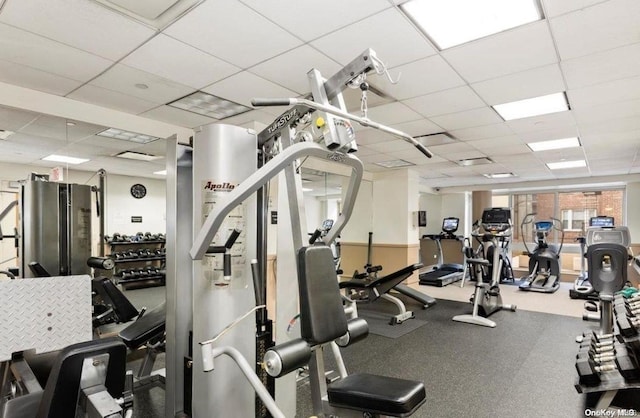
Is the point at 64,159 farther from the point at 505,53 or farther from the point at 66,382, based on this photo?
the point at 505,53

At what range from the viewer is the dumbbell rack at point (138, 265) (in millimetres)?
3844

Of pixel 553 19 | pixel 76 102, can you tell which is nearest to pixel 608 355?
pixel 553 19

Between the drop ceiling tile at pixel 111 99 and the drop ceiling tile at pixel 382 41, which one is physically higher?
the drop ceiling tile at pixel 382 41

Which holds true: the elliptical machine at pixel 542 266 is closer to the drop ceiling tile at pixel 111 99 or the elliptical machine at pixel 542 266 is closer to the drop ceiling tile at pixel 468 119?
the drop ceiling tile at pixel 468 119

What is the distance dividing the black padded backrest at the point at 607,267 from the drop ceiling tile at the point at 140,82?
4.66 meters

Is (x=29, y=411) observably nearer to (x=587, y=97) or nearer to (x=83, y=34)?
(x=83, y=34)

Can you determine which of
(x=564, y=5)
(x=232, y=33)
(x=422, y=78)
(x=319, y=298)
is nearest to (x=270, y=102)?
(x=319, y=298)

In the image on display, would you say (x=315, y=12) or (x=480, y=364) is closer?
(x=315, y=12)

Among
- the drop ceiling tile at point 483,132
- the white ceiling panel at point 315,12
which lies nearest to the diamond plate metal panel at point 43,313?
the white ceiling panel at point 315,12

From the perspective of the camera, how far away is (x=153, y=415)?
2527 millimetres

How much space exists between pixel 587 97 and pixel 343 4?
9.63 ft

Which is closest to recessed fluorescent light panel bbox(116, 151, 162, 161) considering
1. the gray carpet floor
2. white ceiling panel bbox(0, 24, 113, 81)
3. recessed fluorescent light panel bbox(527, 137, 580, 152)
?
white ceiling panel bbox(0, 24, 113, 81)

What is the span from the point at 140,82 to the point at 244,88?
90cm

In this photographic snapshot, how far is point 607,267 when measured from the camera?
3.89m
